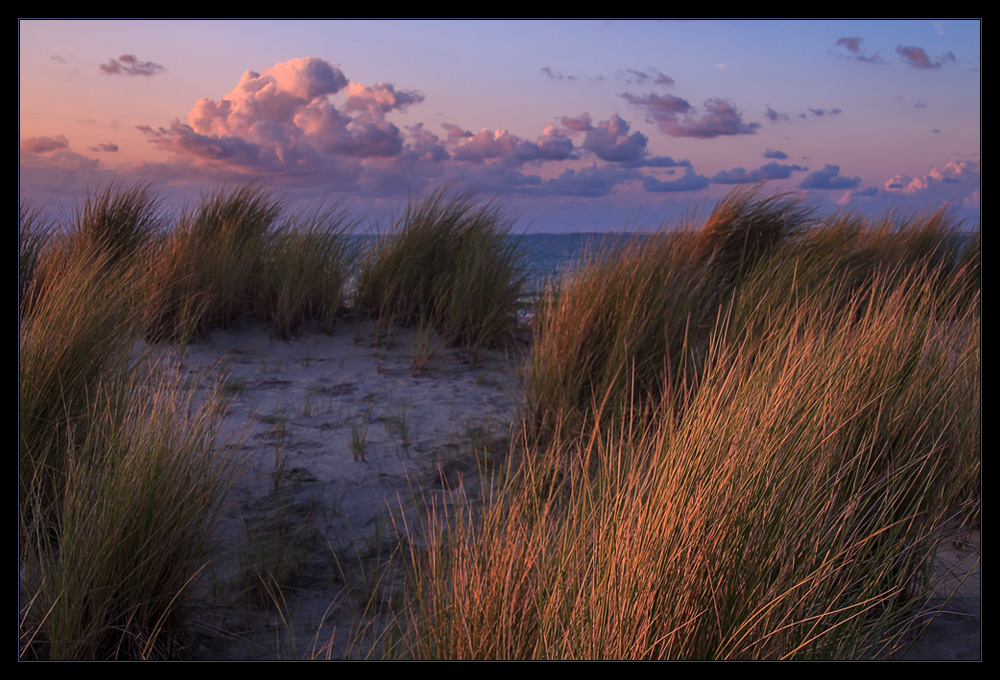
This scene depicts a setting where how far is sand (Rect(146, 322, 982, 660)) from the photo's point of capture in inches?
65.7

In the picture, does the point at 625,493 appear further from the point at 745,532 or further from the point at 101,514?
the point at 101,514

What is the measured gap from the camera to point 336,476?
2.55 meters

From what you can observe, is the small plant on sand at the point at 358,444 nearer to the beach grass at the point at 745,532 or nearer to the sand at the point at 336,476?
the sand at the point at 336,476

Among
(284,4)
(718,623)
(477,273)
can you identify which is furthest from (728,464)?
(477,273)

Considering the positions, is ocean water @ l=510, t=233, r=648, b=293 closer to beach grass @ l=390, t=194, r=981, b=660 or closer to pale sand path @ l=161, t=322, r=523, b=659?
pale sand path @ l=161, t=322, r=523, b=659

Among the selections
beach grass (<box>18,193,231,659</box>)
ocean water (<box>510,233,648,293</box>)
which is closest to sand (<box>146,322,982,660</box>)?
beach grass (<box>18,193,231,659</box>)

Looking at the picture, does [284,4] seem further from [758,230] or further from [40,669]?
[758,230]

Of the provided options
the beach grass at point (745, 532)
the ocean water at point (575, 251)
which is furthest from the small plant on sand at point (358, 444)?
the ocean water at point (575, 251)

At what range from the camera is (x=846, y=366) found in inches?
66.5

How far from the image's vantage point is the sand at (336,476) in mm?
1668

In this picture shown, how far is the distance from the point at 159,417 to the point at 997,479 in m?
2.36

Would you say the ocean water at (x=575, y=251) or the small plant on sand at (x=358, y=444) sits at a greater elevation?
the ocean water at (x=575, y=251)

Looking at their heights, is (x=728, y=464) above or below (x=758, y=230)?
below

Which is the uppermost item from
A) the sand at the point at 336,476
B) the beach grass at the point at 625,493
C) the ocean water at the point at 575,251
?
the ocean water at the point at 575,251
